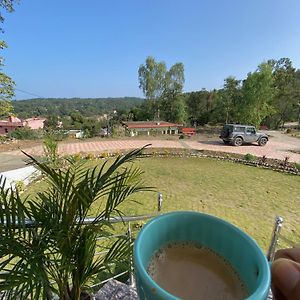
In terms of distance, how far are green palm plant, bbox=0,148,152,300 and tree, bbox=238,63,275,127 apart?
18.1 metres

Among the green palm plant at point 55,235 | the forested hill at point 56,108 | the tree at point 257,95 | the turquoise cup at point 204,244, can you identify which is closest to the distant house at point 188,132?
the tree at point 257,95

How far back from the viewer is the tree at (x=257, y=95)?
16.6 m

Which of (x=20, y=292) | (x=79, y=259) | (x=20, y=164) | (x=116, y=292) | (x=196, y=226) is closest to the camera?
(x=196, y=226)

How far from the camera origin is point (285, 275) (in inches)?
20.0

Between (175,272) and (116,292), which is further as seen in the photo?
(116,292)

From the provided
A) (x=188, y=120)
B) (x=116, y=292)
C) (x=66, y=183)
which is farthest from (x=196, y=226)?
(x=188, y=120)

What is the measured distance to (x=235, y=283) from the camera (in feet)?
1.89

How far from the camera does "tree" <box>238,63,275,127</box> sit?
16.6m

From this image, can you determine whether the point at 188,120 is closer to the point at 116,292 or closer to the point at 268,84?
the point at 268,84

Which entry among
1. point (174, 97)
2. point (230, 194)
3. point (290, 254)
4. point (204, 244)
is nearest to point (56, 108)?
point (174, 97)

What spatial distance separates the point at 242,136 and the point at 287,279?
521 inches

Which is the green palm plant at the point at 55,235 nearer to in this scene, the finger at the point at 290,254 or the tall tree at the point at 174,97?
the finger at the point at 290,254

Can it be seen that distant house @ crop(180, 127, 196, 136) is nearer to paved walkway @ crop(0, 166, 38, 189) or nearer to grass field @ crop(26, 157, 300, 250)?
grass field @ crop(26, 157, 300, 250)

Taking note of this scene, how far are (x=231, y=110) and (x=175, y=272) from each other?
76.5 ft
